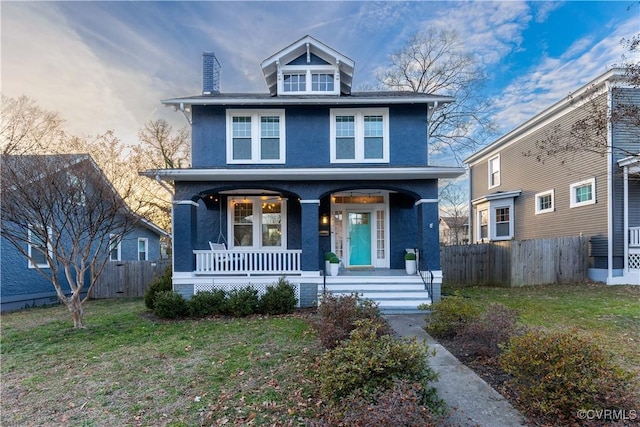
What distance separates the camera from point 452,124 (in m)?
20.2

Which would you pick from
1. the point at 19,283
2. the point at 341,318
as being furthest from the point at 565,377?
the point at 19,283

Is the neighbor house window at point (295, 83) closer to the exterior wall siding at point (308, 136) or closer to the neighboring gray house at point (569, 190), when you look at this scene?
the exterior wall siding at point (308, 136)

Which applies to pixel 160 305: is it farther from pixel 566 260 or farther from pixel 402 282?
pixel 566 260

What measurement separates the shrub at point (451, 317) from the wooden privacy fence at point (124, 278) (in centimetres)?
1220

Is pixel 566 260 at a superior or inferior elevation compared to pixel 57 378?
superior

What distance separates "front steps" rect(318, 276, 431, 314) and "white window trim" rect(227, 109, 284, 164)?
4.28 m

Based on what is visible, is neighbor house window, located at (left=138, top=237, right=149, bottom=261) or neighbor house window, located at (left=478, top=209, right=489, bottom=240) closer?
neighbor house window, located at (left=138, top=237, right=149, bottom=261)

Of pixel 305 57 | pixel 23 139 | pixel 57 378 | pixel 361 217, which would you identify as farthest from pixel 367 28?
pixel 57 378

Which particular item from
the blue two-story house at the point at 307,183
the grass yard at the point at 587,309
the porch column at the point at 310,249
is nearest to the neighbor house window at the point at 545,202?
the grass yard at the point at 587,309

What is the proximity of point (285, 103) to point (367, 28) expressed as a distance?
633 centimetres

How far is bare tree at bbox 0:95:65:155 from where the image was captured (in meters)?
11.4

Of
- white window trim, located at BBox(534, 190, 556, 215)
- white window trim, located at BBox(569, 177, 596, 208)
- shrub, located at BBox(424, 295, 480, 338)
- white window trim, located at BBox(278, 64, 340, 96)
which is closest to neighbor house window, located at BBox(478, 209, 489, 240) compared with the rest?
white window trim, located at BBox(534, 190, 556, 215)

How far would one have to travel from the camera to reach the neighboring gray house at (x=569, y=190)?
11344 millimetres

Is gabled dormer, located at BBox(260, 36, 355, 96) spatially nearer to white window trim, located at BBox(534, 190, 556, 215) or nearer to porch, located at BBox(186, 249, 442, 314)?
porch, located at BBox(186, 249, 442, 314)
